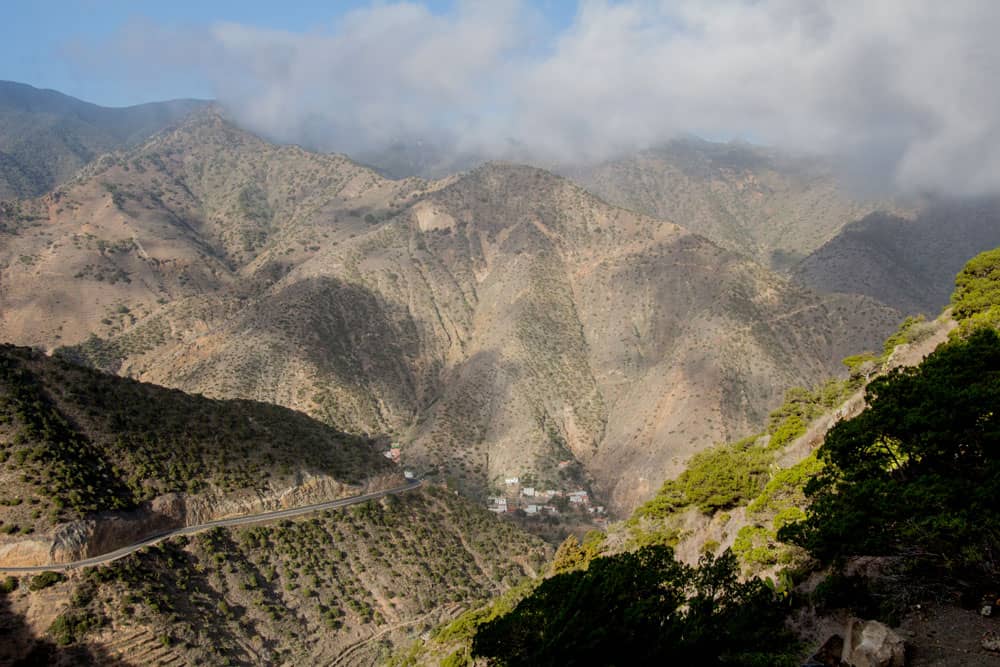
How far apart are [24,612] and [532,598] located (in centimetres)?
2689

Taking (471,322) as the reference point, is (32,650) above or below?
below

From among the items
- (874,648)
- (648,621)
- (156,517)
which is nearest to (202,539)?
(156,517)

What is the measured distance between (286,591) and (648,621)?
32072mm

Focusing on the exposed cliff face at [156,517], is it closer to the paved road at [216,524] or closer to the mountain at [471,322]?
the paved road at [216,524]

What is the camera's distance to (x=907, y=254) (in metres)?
168

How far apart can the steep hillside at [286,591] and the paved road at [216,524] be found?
81cm

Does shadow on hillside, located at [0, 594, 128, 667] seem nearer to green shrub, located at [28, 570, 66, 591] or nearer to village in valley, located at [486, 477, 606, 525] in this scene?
green shrub, located at [28, 570, 66, 591]

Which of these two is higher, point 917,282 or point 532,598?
point 532,598

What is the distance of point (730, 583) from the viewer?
22.9 meters

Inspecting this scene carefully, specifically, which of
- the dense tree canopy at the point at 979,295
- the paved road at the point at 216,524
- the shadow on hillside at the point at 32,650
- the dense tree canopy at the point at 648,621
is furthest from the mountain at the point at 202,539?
the dense tree canopy at the point at 979,295

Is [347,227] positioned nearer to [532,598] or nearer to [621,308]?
[621,308]

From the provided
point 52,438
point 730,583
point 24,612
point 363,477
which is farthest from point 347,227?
point 730,583

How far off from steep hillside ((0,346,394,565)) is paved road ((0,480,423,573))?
17.7 inches

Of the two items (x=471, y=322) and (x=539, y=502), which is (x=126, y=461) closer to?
(x=539, y=502)
